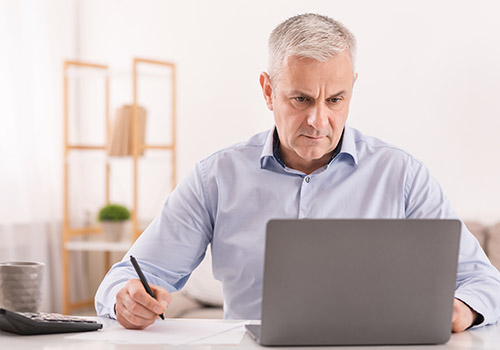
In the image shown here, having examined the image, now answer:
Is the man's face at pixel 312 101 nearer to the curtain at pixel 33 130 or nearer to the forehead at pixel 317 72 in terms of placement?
the forehead at pixel 317 72

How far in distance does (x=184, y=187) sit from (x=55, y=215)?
2553 mm

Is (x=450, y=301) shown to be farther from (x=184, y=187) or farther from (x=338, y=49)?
(x=184, y=187)

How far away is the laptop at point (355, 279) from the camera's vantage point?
41.0 inches

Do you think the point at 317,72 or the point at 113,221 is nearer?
the point at 317,72

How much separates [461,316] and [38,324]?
777mm

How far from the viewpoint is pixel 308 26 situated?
154 cm

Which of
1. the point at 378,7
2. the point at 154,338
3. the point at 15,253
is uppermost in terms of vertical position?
the point at 378,7

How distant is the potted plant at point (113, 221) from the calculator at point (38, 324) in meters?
2.55

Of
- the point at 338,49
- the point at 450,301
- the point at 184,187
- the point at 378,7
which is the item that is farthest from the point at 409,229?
the point at 378,7

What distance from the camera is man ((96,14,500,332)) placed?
1.54 meters

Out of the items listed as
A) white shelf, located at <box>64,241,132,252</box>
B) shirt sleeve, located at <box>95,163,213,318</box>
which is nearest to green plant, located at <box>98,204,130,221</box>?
white shelf, located at <box>64,241,132,252</box>

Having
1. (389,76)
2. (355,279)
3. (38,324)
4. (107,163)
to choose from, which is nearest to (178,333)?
(38,324)

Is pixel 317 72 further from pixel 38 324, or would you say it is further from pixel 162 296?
pixel 38 324

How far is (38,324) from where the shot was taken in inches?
47.4
